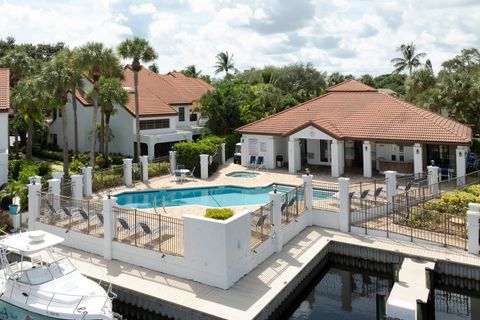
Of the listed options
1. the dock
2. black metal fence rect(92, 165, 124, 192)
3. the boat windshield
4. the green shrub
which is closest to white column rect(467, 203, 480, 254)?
the dock

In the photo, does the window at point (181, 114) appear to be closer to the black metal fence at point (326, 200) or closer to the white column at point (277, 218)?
the black metal fence at point (326, 200)

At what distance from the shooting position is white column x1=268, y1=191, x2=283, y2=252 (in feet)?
57.0

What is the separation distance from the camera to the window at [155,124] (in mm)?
39562

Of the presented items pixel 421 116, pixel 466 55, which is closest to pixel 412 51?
pixel 466 55

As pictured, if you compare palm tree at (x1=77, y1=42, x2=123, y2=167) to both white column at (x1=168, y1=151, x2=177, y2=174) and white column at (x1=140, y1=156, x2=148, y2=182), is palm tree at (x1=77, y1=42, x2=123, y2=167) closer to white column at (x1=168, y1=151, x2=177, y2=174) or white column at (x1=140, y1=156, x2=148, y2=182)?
white column at (x1=140, y1=156, x2=148, y2=182)

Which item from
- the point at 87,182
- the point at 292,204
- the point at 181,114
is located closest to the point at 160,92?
the point at 181,114

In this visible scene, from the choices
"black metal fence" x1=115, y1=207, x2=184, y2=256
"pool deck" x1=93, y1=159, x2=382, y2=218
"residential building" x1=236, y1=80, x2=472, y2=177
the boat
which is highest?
"residential building" x1=236, y1=80, x2=472, y2=177

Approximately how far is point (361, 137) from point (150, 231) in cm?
1827

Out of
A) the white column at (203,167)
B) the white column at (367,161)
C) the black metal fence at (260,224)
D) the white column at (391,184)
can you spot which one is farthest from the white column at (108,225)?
the white column at (367,161)

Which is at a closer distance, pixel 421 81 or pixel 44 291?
pixel 44 291

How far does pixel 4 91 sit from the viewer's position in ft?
99.5

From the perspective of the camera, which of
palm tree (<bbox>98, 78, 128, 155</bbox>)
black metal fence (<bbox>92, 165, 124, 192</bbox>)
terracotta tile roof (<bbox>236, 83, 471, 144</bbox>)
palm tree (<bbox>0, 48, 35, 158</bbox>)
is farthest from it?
palm tree (<bbox>0, 48, 35, 158</bbox>)

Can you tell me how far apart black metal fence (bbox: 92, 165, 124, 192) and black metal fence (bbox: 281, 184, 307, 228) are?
14.0m

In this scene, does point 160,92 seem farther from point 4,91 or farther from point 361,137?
point 361,137
